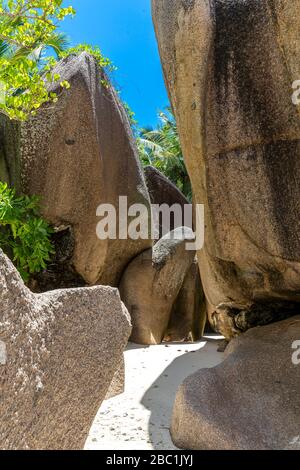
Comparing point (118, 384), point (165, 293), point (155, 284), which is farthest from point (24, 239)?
point (165, 293)

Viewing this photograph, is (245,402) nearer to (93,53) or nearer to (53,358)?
(53,358)

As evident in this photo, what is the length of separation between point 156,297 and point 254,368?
159 inches

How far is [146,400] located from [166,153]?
1477 cm

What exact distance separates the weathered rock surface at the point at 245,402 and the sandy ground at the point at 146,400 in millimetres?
237

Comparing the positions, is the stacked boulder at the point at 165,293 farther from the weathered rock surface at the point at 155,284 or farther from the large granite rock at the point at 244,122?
the large granite rock at the point at 244,122

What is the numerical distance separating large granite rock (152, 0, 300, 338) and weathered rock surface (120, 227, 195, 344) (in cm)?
310

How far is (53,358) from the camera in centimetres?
207

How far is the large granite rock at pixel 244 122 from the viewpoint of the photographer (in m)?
3.47

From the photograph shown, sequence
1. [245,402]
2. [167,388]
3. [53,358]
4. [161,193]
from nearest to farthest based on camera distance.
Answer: [53,358], [245,402], [167,388], [161,193]

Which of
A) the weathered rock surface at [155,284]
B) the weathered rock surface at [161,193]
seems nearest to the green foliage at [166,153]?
the weathered rock surface at [161,193]

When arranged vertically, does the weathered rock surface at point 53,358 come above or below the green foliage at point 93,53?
below

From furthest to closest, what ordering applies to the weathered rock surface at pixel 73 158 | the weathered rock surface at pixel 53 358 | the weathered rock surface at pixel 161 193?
1. the weathered rock surface at pixel 161 193
2. the weathered rock surface at pixel 73 158
3. the weathered rock surface at pixel 53 358
